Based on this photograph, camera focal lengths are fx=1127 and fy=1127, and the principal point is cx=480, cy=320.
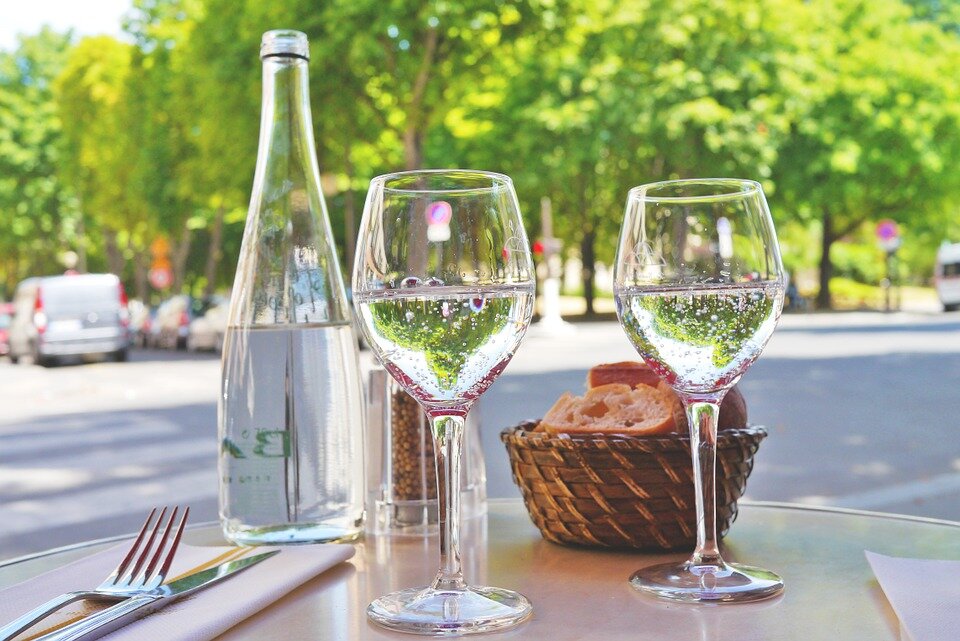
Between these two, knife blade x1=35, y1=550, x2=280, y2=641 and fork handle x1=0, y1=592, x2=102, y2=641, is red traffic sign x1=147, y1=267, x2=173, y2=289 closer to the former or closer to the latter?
knife blade x1=35, y1=550, x2=280, y2=641

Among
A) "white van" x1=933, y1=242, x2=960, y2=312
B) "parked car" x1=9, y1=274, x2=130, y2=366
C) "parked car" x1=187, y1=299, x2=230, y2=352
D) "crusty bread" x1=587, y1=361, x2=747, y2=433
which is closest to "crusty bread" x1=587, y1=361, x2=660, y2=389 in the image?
"crusty bread" x1=587, y1=361, x2=747, y2=433

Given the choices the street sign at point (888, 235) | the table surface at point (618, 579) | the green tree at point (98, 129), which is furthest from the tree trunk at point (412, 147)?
the green tree at point (98, 129)

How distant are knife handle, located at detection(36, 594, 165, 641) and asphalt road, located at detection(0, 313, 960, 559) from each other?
4951mm

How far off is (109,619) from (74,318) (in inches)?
904

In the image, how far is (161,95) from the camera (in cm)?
3159

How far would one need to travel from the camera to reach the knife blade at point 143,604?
1.02m

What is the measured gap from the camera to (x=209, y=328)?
24375mm

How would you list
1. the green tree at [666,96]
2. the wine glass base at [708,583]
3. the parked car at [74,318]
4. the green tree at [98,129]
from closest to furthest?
the wine glass base at [708,583] < the parked car at [74,318] < the green tree at [666,96] < the green tree at [98,129]

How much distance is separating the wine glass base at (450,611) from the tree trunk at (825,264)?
3587 centimetres

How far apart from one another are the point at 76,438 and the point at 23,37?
40.7m

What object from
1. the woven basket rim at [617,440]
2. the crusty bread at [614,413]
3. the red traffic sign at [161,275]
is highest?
the red traffic sign at [161,275]

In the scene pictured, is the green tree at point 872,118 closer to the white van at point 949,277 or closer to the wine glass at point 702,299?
the white van at point 949,277

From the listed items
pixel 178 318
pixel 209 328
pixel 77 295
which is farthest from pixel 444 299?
pixel 178 318

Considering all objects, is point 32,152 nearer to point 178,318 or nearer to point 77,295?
point 178,318
